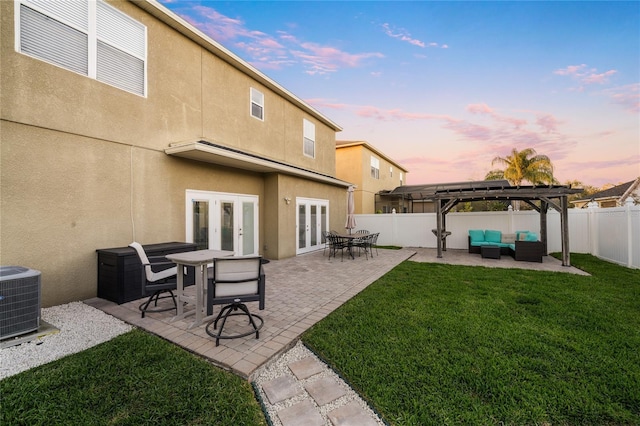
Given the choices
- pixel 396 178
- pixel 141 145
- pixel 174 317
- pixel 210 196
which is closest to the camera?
pixel 174 317

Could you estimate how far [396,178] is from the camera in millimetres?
28594

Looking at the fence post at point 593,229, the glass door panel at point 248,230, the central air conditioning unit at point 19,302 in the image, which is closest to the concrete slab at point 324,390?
the central air conditioning unit at point 19,302

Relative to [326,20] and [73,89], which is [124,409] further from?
[326,20]

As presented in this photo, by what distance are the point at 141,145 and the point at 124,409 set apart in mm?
6030

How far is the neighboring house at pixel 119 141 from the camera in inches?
186

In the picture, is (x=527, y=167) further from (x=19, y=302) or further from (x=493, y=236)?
(x=19, y=302)

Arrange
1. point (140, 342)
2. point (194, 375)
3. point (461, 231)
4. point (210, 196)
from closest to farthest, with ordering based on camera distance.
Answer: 1. point (194, 375)
2. point (140, 342)
3. point (210, 196)
4. point (461, 231)

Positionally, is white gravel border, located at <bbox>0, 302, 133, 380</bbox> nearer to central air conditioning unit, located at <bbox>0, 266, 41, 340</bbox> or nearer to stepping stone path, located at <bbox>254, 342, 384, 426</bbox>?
central air conditioning unit, located at <bbox>0, 266, 41, 340</bbox>

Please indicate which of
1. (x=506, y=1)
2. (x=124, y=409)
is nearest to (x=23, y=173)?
(x=124, y=409)

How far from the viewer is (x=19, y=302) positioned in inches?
143

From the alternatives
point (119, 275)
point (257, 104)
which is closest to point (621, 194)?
point (257, 104)

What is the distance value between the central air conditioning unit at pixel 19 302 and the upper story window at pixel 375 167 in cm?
2096

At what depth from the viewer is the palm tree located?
2027 centimetres

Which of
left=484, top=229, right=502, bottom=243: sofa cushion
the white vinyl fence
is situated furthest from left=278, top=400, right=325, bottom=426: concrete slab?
left=484, top=229, right=502, bottom=243: sofa cushion
